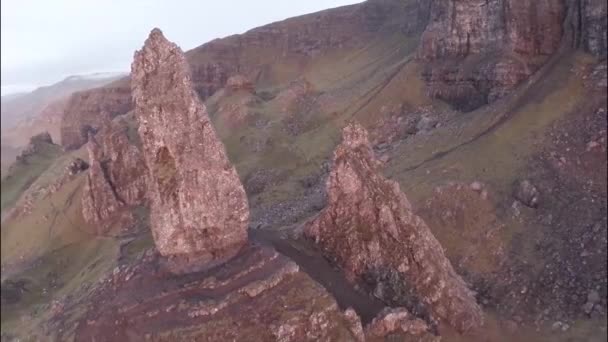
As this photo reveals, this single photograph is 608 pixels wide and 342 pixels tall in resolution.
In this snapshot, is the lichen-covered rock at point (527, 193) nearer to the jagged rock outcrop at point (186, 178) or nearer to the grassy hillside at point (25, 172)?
the jagged rock outcrop at point (186, 178)

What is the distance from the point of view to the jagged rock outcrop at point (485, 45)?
5209cm

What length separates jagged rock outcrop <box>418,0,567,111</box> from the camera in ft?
171

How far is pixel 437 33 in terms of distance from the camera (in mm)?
63750

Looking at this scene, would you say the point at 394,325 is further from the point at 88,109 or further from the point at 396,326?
the point at 88,109

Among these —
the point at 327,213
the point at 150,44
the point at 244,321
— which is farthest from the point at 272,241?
the point at 150,44

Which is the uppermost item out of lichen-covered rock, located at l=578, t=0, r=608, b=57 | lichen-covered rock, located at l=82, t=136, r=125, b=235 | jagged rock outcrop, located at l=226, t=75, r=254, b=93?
lichen-covered rock, located at l=578, t=0, r=608, b=57

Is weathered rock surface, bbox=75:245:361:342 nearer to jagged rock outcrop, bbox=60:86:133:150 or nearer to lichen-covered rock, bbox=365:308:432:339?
lichen-covered rock, bbox=365:308:432:339

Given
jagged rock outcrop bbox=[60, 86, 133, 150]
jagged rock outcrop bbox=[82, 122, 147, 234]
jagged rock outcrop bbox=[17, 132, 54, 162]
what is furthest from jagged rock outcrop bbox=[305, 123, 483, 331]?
jagged rock outcrop bbox=[60, 86, 133, 150]

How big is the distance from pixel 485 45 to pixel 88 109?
77.6m

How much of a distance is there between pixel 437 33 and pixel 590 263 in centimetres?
3802

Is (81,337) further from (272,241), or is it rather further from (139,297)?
(272,241)

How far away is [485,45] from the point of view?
58.4m

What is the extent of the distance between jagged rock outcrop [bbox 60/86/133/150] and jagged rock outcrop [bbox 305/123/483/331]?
275 feet

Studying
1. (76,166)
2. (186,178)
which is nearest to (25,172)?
(76,166)
